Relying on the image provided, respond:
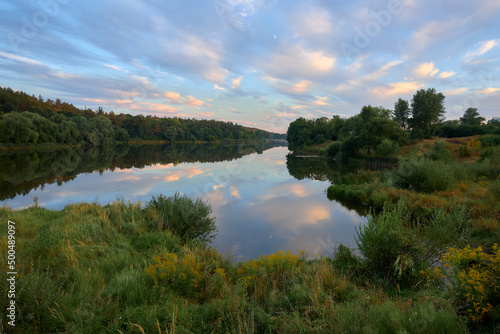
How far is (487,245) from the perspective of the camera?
786 cm

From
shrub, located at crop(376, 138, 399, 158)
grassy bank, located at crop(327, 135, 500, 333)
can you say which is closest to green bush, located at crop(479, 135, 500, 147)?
shrub, located at crop(376, 138, 399, 158)

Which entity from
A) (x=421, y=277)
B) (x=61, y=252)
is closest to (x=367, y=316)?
(x=421, y=277)

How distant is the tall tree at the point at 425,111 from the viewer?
48531 mm

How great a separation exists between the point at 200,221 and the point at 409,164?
15676 millimetres

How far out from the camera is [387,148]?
40.8m

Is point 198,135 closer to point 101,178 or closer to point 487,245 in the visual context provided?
point 101,178

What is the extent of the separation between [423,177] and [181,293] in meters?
17.7

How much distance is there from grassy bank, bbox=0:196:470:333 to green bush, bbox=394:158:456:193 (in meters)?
11.7

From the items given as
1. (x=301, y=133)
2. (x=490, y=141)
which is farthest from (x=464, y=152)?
(x=301, y=133)

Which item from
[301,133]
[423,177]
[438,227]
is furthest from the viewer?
[301,133]

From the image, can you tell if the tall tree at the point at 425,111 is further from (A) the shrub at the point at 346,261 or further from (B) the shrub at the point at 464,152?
(A) the shrub at the point at 346,261

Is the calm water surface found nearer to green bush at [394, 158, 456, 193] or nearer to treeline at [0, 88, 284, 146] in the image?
green bush at [394, 158, 456, 193]

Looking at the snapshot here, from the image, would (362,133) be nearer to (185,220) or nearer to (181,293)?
(185,220)

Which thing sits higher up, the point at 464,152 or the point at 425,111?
the point at 425,111
